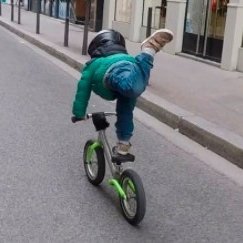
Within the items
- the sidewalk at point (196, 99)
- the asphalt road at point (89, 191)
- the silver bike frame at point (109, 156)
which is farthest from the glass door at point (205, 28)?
the silver bike frame at point (109, 156)

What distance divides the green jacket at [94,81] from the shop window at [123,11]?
13925mm

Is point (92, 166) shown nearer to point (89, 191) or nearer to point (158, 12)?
point (89, 191)

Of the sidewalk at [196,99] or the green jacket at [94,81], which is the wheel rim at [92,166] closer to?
the green jacket at [94,81]

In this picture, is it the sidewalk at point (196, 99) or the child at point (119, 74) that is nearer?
the child at point (119, 74)

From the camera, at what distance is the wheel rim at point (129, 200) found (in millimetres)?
4348

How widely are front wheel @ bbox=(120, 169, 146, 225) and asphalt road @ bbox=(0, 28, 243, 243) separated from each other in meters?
0.08

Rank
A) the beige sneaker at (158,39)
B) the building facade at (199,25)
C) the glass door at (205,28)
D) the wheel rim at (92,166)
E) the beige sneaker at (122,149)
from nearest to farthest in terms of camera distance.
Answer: the beige sneaker at (158,39)
the beige sneaker at (122,149)
the wheel rim at (92,166)
the building facade at (199,25)
the glass door at (205,28)

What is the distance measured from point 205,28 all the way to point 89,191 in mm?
9727

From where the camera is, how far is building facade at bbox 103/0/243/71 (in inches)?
483

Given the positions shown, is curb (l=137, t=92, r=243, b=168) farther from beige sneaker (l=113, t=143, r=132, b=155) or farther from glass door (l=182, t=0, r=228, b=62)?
glass door (l=182, t=0, r=228, b=62)

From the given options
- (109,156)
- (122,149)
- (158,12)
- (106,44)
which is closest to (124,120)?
(122,149)

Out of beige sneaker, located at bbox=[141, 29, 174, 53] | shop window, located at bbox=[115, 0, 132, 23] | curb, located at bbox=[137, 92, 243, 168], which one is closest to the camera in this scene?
beige sneaker, located at bbox=[141, 29, 174, 53]

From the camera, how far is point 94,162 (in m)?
5.17

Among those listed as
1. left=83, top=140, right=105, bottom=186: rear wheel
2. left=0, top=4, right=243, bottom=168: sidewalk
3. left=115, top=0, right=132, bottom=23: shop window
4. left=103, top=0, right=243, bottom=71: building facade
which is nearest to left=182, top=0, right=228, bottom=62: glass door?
left=103, top=0, right=243, bottom=71: building facade
